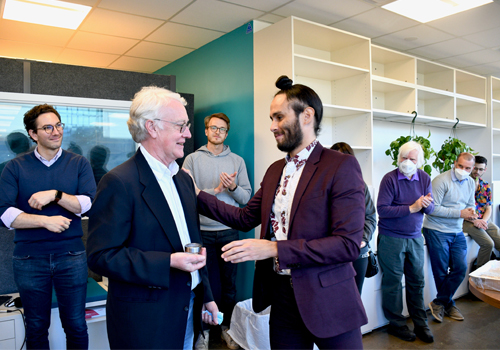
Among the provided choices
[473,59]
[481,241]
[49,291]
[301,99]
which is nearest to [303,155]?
[301,99]

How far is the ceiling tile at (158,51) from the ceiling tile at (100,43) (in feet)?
0.32

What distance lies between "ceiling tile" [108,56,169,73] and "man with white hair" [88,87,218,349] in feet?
11.5

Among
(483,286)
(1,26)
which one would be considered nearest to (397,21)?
(483,286)

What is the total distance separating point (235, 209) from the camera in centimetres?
167

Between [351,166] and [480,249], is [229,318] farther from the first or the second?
[480,249]

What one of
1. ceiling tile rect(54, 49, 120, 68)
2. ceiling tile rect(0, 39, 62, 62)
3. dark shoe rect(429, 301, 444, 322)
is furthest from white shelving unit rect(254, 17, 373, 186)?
ceiling tile rect(0, 39, 62, 62)

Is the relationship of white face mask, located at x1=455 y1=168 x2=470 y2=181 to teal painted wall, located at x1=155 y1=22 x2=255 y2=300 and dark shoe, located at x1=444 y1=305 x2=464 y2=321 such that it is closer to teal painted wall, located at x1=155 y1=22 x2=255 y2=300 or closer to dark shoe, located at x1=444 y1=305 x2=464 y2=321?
dark shoe, located at x1=444 y1=305 x2=464 y2=321

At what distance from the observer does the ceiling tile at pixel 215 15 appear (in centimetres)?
295

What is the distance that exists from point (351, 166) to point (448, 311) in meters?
2.73

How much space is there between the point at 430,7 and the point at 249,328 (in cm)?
280

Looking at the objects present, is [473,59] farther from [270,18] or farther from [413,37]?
[270,18]

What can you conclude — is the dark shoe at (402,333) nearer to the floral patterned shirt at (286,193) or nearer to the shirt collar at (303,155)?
the floral patterned shirt at (286,193)

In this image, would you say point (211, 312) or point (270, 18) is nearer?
point (211, 312)

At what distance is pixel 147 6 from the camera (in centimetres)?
295
